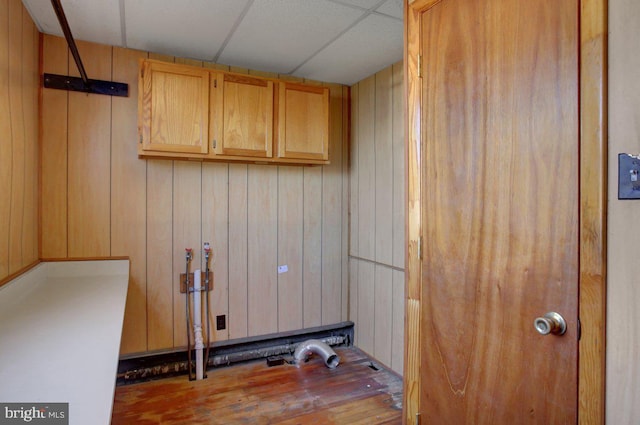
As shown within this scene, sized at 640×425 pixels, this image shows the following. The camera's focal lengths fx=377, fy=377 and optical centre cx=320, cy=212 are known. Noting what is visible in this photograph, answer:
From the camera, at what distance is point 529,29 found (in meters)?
1.13

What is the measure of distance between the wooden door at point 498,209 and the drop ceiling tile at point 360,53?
0.93 meters

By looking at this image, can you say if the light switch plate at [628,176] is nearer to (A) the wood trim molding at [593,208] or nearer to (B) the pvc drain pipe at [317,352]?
(A) the wood trim molding at [593,208]

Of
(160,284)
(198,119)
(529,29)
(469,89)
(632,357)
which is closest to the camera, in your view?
(632,357)

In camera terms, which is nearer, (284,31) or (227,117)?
(284,31)

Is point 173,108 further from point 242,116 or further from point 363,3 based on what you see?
point 363,3

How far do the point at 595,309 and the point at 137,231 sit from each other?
9.07 ft

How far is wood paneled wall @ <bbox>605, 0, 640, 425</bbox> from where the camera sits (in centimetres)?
90

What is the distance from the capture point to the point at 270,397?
258 centimetres

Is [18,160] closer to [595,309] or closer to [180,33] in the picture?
[180,33]

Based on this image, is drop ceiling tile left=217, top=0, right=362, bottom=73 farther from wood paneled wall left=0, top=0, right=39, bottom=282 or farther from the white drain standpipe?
the white drain standpipe

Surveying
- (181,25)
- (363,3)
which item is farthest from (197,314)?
(363,3)

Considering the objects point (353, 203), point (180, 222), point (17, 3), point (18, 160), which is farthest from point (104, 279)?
point (353, 203)

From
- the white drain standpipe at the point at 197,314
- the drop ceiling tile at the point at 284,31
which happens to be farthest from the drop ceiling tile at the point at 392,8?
the white drain standpipe at the point at 197,314

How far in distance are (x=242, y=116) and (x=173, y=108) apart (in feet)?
1.58
